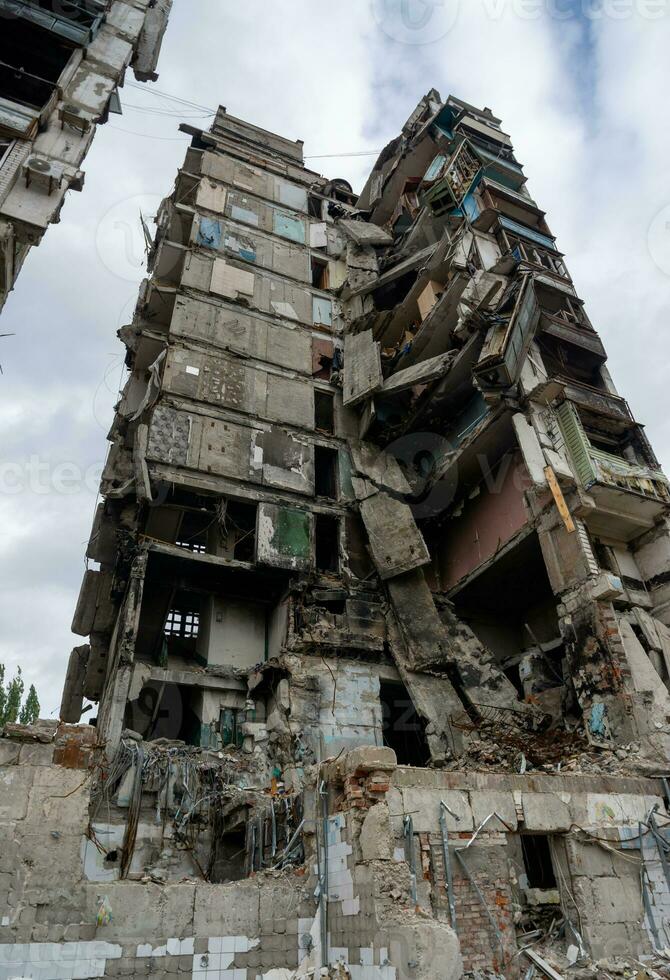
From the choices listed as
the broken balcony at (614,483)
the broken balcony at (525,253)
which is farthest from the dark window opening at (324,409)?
the broken balcony at (614,483)

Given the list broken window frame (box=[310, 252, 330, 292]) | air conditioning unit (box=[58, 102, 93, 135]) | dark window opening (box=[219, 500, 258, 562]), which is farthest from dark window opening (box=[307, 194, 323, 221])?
dark window opening (box=[219, 500, 258, 562])

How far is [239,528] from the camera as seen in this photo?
18.8 m

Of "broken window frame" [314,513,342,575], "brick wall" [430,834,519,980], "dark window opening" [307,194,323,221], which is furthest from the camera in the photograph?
"dark window opening" [307,194,323,221]

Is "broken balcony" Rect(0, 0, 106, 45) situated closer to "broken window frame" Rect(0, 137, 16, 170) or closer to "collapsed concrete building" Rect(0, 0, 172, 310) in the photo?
"collapsed concrete building" Rect(0, 0, 172, 310)

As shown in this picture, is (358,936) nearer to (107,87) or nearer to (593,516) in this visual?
(593,516)

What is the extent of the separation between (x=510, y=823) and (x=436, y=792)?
3.88 ft

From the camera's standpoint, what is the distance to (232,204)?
26516 mm

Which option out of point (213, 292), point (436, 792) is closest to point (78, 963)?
point (436, 792)

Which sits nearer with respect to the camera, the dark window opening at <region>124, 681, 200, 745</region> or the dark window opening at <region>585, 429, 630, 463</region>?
the dark window opening at <region>124, 681, 200, 745</region>

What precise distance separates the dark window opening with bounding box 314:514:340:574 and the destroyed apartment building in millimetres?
129

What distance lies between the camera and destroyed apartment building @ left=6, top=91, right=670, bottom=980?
7383 mm

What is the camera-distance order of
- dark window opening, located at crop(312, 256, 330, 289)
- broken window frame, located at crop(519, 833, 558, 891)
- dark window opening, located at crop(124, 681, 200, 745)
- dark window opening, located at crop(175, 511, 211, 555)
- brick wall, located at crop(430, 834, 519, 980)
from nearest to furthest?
brick wall, located at crop(430, 834, 519, 980), broken window frame, located at crop(519, 833, 558, 891), dark window opening, located at crop(124, 681, 200, 745), dark window opening, located at crop(175, 511, 211, 555), dark window opening, located at crop(312, 256, 330, 289)

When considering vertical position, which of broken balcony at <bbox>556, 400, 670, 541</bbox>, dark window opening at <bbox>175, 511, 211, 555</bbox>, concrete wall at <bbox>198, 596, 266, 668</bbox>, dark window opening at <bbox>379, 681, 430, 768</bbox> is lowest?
dark window opening at <bbox>379, 681, 430, 768</bbox>

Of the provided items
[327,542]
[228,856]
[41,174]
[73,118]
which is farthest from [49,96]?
[228,856]
